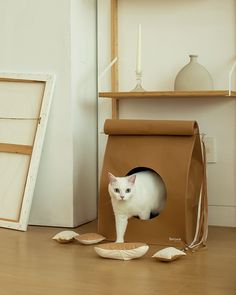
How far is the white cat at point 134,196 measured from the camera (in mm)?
2121

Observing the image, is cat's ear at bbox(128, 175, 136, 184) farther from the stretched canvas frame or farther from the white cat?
the stretched canvas frame

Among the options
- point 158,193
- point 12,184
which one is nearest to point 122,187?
point 158,193

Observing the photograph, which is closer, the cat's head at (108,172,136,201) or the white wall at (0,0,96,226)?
the cat's head at (108,172,136,201)

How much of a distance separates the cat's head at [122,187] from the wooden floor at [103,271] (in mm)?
195

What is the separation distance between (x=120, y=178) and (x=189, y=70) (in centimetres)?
54

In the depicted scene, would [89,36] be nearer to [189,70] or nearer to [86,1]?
[86,1]

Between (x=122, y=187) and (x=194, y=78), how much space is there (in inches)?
21.9

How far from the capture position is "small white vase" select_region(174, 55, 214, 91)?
239 centimetres

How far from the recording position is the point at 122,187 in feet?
6.91

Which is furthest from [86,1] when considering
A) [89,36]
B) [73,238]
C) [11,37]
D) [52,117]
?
[73,238]

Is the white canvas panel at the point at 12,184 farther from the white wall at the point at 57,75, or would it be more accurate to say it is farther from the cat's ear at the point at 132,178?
the cat's ear at the point at 132,178

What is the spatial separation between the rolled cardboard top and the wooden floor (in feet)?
1.30

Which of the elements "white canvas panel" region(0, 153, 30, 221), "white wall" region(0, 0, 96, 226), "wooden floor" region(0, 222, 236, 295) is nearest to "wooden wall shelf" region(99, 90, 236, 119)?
"white wall" region(0, 0, 96, 226)

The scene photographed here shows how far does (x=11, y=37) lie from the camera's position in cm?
257
